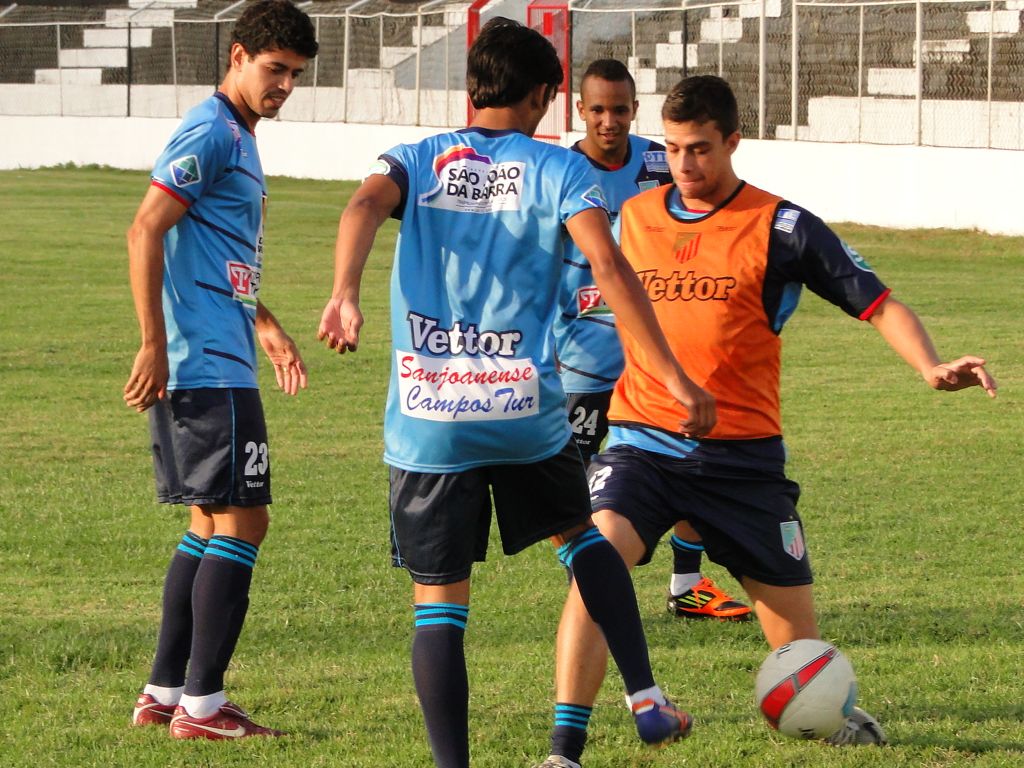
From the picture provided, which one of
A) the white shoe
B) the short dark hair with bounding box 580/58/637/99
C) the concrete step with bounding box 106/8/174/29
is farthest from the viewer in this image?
the concrete step with bounding box 106/8/174/29

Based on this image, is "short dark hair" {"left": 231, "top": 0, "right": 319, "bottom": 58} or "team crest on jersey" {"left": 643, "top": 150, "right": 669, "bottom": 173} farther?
"team crest on jersey" {"left": 643, "top": 150, "right": 669, "bottom": 173}

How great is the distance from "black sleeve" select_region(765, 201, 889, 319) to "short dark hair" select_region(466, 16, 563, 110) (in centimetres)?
94

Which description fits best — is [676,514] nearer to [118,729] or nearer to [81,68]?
[118,729]

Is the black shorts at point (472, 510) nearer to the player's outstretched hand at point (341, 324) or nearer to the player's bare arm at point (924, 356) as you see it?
the player's outstretched hand at point (341, 324)

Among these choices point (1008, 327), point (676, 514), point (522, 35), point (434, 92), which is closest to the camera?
point (522, 35)

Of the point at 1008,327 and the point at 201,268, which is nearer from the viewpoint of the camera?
the point at 201,268

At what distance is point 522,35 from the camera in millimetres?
3846

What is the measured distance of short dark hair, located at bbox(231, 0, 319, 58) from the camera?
460 centimetres

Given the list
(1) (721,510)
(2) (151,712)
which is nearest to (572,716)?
(1) (721,510)

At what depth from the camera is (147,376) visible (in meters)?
4.43

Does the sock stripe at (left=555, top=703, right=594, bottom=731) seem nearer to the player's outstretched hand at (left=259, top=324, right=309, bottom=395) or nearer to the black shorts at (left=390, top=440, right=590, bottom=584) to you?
the black shorts at (left=390, top=440, right=590, bottom=584)

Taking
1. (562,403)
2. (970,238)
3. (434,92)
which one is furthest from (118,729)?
(434,92)

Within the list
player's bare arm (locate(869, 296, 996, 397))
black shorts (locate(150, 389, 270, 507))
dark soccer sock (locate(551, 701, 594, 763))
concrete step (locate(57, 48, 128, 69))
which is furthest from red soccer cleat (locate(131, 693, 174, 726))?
concrete step (locate(57, 48, 128, 69))

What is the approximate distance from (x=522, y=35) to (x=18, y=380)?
850cm
